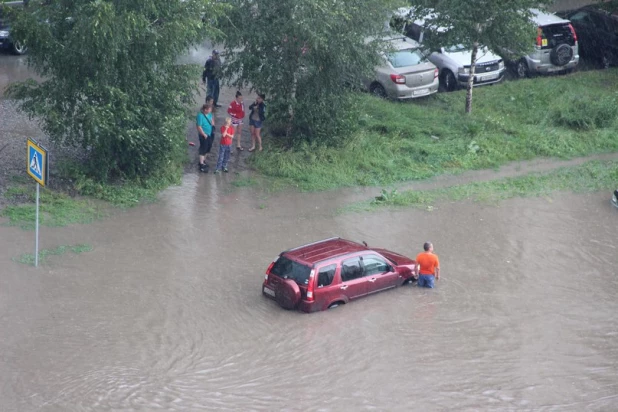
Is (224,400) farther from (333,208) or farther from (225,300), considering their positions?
(333,208)

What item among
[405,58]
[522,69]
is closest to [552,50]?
[522,69]

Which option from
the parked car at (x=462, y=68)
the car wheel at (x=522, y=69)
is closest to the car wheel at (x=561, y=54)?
the car wheel at (x=522, y=69)

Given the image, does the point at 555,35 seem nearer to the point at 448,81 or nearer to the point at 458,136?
the point at 448,81

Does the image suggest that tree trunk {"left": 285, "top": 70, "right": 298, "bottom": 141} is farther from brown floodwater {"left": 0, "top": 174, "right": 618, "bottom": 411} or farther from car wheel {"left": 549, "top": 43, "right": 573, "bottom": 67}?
car wheel {"left": 549, "top": 43, "right": 573, "bottom": 67}

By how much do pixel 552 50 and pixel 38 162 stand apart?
62.5 ft

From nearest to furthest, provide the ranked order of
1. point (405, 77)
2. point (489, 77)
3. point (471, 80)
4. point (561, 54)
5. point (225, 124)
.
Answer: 1. point (225, 124)
2. point (471, 80)
3. point (405, 77)
4. point (489, 77)
5. point (561, 54)

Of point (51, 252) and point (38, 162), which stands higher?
point (38, 162)

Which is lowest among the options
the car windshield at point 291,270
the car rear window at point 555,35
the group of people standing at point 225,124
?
the car windshield at point 291,270

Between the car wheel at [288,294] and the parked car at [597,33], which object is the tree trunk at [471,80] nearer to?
the parked car at [597,33]

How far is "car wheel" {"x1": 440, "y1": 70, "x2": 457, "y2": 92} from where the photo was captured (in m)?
27.8

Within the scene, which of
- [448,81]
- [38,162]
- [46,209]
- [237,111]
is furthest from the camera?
[448,81]

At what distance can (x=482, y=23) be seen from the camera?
955 inches

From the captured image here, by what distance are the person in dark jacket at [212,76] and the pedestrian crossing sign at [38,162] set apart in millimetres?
8960

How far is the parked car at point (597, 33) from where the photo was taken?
3055cm
